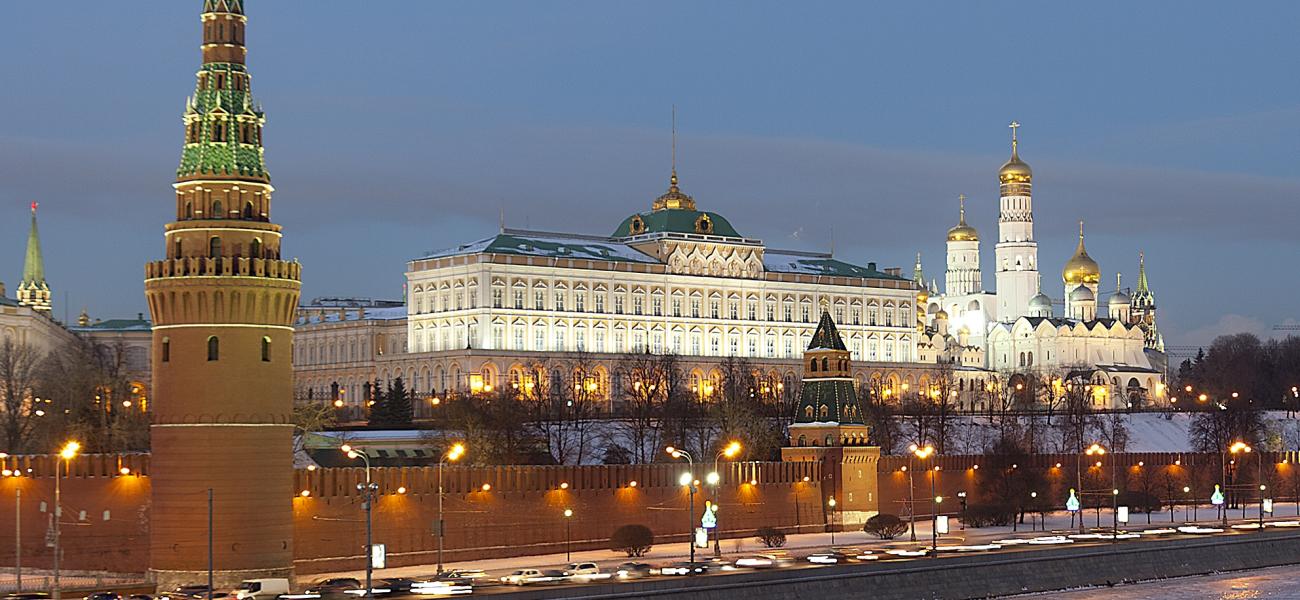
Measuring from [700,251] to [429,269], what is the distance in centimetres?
2226

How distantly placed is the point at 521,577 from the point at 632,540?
15.5m

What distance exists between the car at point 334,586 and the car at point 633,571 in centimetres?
776

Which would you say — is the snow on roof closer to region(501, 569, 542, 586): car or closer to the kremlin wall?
the kremlin wall

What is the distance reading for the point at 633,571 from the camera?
225 feet

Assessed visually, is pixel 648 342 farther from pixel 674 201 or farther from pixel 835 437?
pixel 835 437

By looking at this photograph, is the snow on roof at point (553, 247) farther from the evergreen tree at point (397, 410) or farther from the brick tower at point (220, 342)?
the brick tower at point (220, 342)

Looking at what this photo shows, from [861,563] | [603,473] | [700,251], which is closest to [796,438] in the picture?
[603,473]

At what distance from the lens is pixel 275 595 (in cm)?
6056

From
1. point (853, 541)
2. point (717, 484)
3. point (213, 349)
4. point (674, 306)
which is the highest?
point (674, 306)

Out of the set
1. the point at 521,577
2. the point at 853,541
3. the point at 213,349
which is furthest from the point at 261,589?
the point at 853,541

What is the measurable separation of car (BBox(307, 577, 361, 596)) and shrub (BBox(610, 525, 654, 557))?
16720 mm

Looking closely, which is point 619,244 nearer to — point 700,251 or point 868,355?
point 700,251

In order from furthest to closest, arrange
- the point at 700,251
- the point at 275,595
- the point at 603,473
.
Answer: the point at 700,251 < the point at 603,473 < the point at 275,595

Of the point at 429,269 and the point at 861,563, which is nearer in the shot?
the point at 861,563
